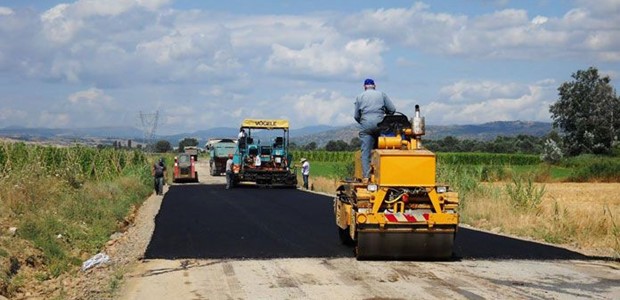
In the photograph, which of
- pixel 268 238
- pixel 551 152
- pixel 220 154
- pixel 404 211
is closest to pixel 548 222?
pixel 268 238

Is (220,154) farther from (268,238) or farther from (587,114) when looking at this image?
(268,238)

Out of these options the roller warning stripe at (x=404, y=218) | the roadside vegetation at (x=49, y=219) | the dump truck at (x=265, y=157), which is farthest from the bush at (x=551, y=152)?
the roller warning stripe at (x=404, y=218)

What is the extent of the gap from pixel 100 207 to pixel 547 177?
39.6m

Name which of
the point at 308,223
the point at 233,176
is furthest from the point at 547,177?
the point at 308,223

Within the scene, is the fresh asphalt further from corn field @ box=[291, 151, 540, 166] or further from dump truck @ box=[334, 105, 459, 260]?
corn field @ box=[291, 151, 540, 166]

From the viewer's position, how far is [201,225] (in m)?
17.8

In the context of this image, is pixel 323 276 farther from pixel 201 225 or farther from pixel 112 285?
pixel 201 225

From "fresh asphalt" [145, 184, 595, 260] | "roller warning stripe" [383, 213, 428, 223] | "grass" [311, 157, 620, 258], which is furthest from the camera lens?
"grass" [311, 157, 620, 258]

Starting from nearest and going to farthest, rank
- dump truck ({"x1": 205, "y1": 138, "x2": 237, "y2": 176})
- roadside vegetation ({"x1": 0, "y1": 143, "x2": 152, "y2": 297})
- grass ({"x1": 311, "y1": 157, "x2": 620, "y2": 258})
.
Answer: roadside vegetation ({"x1": 0, "y1": 143, "x2": 152, "y2": 297}) → grass ({"x1": 311, "y1": 157, "x2": 620, "y2": 258}) → dump truck ({"x1": 205, "y1": 138, "x2": 237, "y2": 176})

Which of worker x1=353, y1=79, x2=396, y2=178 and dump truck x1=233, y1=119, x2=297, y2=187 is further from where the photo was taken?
dump truck x1=233, y1=119, x2=297, y2=187

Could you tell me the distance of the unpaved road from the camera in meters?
9.38

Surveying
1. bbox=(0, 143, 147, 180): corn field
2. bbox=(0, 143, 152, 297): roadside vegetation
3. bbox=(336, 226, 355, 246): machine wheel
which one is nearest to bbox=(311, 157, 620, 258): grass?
bbox=(336, 226, 355, 246): machine wheel

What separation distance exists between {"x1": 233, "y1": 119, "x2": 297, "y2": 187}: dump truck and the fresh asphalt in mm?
13692

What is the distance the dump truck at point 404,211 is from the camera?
1166 centimetres
